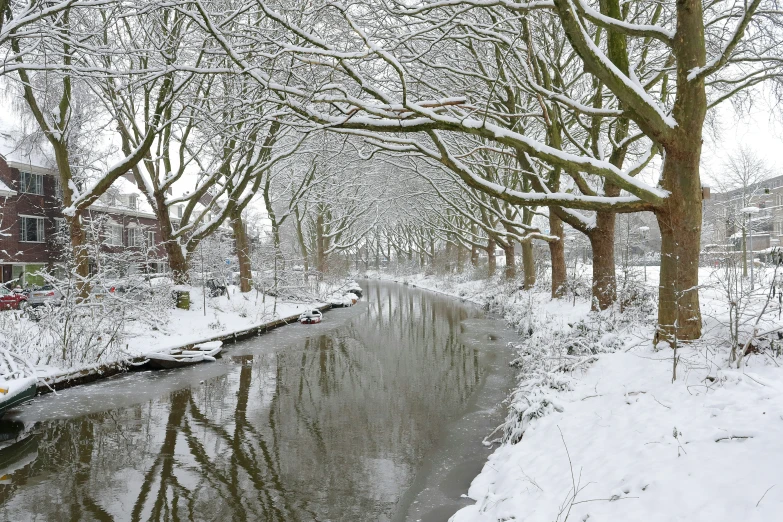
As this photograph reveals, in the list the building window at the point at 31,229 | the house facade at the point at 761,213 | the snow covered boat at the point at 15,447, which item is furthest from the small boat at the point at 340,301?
the house facade at the point at 761,213

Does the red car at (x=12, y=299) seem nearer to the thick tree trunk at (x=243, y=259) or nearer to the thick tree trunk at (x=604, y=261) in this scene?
the thick tree trunk at (x=243, y=259)

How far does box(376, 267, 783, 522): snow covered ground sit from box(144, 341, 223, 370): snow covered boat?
9.74 m

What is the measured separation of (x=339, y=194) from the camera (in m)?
36.1

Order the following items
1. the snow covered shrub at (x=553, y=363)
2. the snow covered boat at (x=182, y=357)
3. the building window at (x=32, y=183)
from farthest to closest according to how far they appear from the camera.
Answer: the building window at (x=32, y=183) → the snow covered boat at (x=182, y=357) → the snow covered shrub at (x=553, y=363)

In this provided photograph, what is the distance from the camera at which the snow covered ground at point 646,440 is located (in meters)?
3.77

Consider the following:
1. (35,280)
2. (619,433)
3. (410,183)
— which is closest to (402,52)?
(619,433)

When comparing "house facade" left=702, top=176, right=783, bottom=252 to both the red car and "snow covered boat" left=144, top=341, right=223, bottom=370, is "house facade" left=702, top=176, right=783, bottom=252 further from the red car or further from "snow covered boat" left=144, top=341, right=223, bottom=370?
the red car

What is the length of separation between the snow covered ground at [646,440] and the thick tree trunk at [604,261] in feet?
14.8

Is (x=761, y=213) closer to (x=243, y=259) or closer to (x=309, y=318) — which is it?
(x=309, y=318)

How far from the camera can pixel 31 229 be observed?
101ft

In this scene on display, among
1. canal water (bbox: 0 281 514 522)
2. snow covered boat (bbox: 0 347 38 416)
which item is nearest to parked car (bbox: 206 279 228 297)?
canal water (bbox: 0 281 514 522)

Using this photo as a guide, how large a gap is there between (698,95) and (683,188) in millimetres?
1218

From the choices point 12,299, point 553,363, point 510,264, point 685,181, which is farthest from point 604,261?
point 12,299

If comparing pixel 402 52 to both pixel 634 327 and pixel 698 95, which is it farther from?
pixel 634 327
